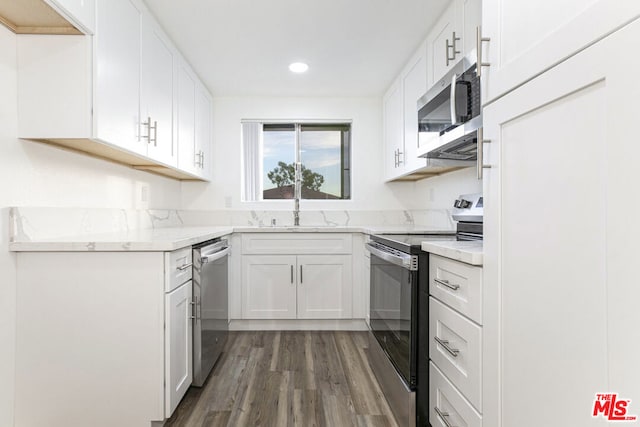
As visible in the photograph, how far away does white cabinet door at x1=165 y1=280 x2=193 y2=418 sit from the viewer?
1.62 m

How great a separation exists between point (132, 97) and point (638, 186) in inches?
80.5

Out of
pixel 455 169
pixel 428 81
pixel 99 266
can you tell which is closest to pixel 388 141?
pixel 455 169

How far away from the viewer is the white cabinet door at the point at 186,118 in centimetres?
264

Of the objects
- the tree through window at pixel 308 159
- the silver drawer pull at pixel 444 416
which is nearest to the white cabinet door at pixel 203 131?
the tree through window at pixel 308 159

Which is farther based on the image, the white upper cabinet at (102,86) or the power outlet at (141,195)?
the power outlet at (141,195)

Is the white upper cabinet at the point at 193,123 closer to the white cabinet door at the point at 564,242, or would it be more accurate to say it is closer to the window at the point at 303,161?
the window at the point at 303,161

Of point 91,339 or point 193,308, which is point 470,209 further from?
point 91,339

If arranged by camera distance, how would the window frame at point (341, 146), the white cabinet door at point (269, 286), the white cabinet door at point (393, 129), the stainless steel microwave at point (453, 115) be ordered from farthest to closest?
the window frame at point (341, 146) < the white cabinet door at point (269, 286) < the white cabinet door at point (393, 129) < the stainless steel microwave at point (453, 115)

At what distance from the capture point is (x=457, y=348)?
1350 mm

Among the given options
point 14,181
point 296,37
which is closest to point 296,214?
point 296,37

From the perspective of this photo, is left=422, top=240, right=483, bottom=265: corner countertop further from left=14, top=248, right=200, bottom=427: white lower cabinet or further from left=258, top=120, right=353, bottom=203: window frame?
left=258, top=120, right=353, bottom=203: window frame

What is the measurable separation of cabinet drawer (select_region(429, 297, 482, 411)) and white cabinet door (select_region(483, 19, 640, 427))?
0.06 metres

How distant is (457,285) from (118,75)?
1.78 metres

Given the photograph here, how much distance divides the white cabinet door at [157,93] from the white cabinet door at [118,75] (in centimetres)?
8
